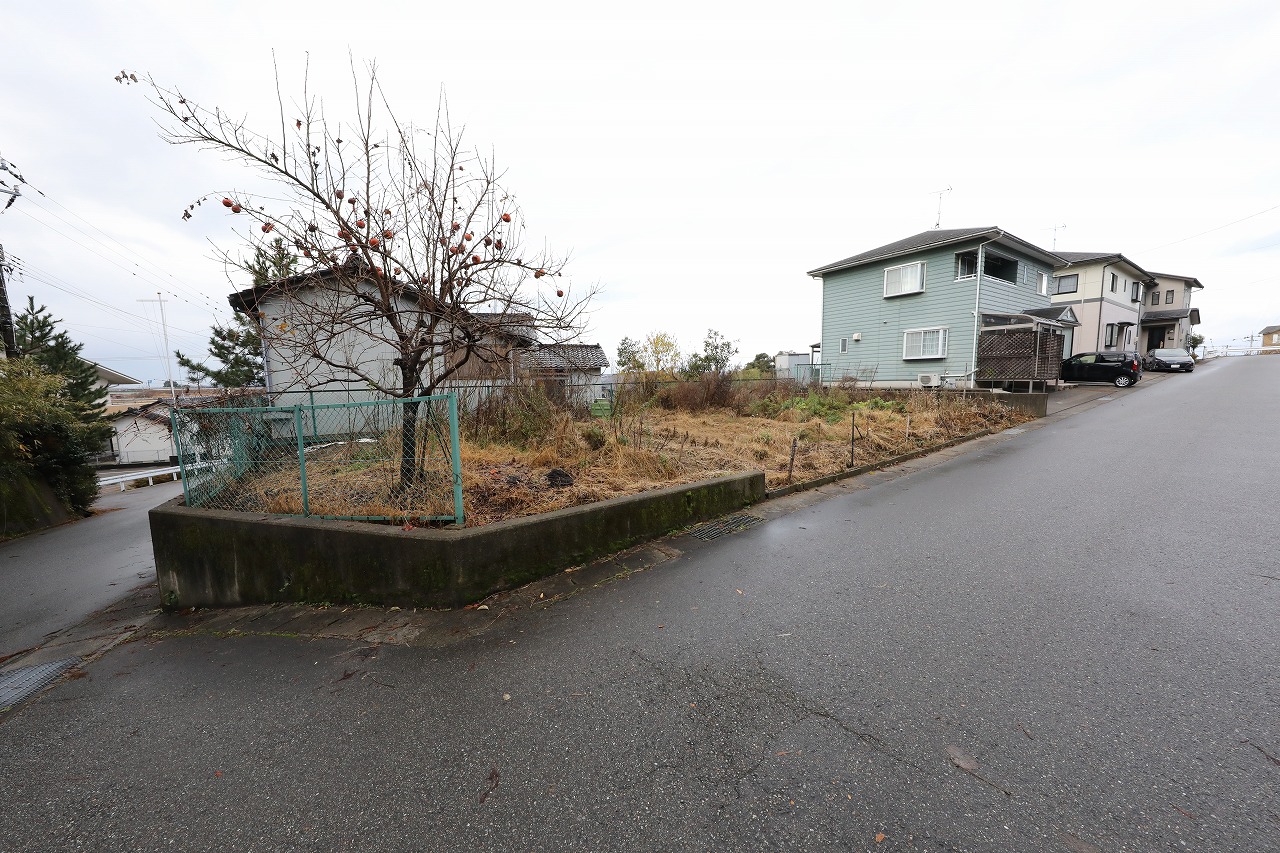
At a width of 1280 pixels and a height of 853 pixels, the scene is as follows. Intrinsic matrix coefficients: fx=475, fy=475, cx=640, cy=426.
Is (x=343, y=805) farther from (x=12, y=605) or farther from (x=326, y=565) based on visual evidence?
(x=12, y=605)

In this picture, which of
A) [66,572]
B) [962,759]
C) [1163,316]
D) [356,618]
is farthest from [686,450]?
[1163,316]

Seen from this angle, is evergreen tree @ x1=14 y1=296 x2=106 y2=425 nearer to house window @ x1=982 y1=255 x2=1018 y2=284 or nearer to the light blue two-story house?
the light blue two-story house

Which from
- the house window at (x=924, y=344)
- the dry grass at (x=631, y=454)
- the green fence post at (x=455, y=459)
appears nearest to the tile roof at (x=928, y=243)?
the house window at (x=924, y=344)

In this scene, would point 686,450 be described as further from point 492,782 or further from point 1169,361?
point 1169,361

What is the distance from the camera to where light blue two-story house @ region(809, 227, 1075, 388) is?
16266 millimetres

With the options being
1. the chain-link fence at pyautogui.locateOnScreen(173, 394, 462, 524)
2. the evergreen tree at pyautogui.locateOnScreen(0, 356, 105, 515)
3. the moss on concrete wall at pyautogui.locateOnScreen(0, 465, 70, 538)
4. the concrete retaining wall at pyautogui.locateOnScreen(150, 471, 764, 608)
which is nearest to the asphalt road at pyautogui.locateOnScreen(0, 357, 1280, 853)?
the concrete retaining wall at pyautogui.locateOnScreen(150, 471, 764, 608)

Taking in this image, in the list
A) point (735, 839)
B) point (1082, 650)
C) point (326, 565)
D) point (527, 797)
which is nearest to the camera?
point (735, 839)

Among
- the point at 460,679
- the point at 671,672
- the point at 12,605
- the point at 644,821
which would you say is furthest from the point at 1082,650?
the point at 12,605

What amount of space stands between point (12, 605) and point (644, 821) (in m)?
8.62

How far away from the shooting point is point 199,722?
268 cm

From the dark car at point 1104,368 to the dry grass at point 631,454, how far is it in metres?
10.4

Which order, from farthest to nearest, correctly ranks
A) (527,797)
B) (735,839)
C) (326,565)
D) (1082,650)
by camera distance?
(326,565)
(1082,650)
(527,797)
(735,839)

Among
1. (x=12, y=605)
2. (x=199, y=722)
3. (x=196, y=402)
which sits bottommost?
(x=12, y=605)

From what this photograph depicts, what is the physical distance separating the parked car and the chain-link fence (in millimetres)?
35403
